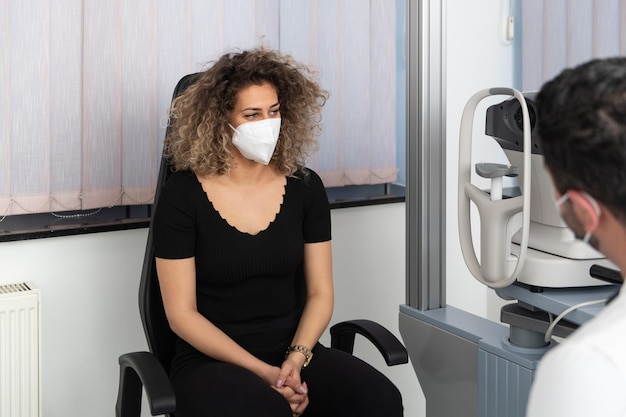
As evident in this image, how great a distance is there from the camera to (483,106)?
2.87 meters

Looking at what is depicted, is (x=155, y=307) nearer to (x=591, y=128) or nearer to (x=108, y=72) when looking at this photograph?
(x=108, y=72)

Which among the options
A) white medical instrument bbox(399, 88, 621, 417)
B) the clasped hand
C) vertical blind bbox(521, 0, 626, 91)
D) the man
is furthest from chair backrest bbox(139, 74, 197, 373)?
vertical blind bbox(521, 0, 626, 91)

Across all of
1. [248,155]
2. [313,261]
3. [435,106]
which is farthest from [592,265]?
[248,155]

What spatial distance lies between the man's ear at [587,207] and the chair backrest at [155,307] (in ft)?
3.82

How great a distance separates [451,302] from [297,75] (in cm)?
129

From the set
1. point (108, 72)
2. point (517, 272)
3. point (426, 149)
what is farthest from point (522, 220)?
point (108, 72)

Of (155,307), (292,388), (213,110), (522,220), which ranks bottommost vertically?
(292,388)

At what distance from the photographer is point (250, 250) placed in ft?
5.83

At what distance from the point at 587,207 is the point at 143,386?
1.04 metres

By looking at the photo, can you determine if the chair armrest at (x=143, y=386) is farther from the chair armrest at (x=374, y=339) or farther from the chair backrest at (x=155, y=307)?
the chair armrest at (x=374, y=339)

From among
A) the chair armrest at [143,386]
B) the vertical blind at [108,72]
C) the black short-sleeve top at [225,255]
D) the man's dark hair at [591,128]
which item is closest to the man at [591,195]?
the man's dark hair at [591,128]

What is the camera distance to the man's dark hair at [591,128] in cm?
72

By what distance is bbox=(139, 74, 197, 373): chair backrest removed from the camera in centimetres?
175

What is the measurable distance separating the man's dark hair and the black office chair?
3.16ft
